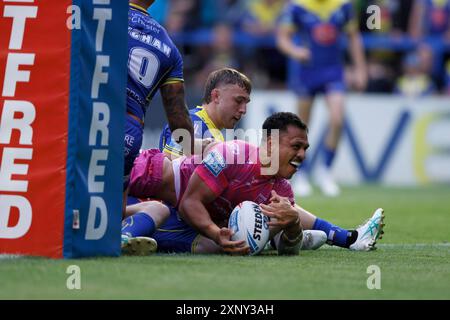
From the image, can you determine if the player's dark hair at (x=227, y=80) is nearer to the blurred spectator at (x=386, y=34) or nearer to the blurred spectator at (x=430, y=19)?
the blurred spectator at (x=386, y=34)

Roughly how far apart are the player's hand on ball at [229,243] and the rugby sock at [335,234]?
109 centimetres

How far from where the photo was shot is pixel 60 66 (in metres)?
5.98

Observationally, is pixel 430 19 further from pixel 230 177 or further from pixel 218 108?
pixel 230 177

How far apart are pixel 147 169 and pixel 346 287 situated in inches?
93.9

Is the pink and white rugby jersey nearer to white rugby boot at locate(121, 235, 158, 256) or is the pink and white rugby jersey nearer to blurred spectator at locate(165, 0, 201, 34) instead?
white rugby boot at locate(121, 235, 158, 256)

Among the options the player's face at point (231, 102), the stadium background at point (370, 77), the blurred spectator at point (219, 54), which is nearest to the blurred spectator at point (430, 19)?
the stadium background at point (370, 77)

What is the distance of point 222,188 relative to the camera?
22.2ft

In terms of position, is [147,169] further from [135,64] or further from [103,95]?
[103,95]

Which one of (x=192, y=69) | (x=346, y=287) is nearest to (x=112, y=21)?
(x=346, y=287)

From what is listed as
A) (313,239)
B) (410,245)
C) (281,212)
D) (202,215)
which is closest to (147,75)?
Result: (202,215)

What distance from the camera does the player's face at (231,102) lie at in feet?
25.7

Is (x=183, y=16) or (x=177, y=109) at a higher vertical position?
(x=183, y=16)

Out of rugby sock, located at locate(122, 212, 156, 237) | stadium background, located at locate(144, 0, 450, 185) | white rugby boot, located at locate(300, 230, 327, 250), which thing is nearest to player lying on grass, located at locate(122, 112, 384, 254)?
rugby sock, located at locate(122, 212, 156, 237)

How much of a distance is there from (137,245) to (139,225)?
375 mm
